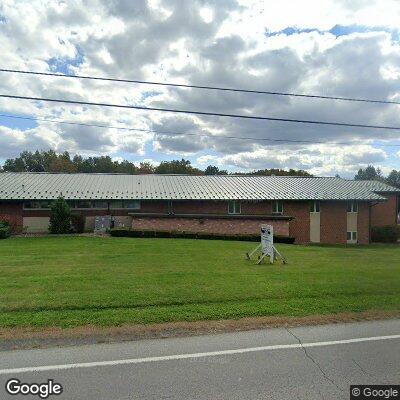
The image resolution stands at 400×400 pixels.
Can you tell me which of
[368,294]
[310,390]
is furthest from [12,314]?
[368,294]

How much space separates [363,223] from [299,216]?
18.8ft

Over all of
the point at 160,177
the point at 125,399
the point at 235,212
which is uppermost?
the point at 160,177

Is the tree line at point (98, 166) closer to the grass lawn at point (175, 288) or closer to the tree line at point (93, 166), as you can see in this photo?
the tree line at point (93, 166)

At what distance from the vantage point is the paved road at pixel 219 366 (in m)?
3.94

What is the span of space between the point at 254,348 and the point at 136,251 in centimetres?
1033

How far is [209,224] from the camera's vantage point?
2414cm

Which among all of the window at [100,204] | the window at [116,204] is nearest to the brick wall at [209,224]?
the window at [116,204]

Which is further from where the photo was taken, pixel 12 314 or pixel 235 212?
pixel 235 212

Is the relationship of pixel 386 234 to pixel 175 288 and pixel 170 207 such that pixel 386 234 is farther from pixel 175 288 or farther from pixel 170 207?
pixel 175 288

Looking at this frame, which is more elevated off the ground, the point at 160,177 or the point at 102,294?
the point at 160,177

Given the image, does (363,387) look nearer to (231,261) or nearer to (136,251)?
(231,261)

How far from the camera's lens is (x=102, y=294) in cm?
777

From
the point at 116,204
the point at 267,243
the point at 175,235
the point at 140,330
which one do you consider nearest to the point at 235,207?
the point at 175,235

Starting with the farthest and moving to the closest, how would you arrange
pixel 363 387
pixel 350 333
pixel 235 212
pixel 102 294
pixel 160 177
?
pixel 160 177, pixel 235 212, pixel 102 294, pixel 350 333, pixel 363 387
